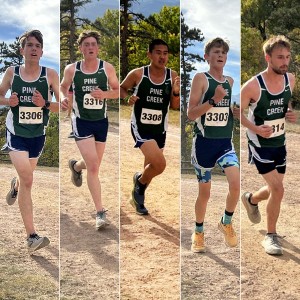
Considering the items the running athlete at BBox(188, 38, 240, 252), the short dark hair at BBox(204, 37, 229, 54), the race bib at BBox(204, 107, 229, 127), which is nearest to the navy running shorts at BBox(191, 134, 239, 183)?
the running athlete at BBox(188, 38, 240, 252)

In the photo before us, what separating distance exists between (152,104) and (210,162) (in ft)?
1.73

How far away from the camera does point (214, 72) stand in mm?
4578

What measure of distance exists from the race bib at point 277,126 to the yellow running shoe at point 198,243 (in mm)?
786

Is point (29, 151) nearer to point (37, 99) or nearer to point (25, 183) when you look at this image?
point (25, 183)

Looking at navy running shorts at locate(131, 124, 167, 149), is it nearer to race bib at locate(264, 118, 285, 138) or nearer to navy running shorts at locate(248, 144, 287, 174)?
navy running shorts at locate(248, 144, 287, 174)

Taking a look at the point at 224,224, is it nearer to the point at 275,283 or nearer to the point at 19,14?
the point at 275,283

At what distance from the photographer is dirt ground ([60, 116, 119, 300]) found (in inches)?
188

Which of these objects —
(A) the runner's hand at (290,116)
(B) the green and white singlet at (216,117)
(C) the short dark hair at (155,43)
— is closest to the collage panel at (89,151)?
(C) the short dark hair at (155,43)

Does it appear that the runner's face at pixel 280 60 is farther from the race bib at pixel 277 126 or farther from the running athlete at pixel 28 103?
the running athlete at pixel 28 103

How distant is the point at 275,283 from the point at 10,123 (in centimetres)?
200

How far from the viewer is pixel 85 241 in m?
4.82

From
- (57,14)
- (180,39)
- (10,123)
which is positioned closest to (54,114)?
(10,123)

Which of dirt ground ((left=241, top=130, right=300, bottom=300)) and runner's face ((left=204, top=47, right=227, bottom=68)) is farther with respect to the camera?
dirt ground ((left=241, top=130, right=300, bottom=300))

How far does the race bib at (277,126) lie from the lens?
15.1 feet
